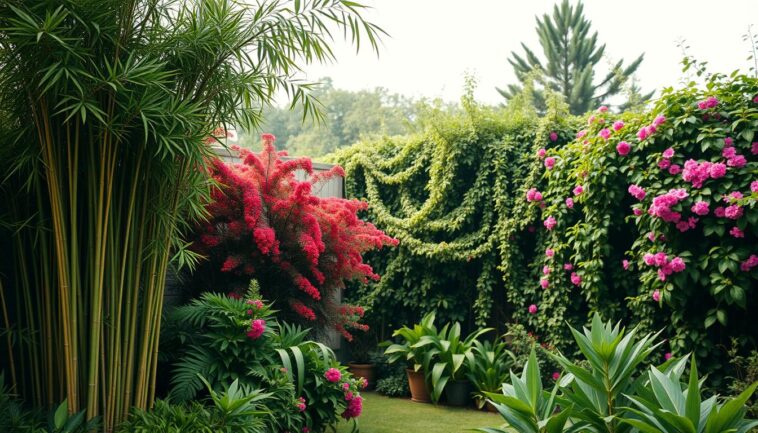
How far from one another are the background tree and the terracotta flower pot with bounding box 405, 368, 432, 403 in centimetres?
1336

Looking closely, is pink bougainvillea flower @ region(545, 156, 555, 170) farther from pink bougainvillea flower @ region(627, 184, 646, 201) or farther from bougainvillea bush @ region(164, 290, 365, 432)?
bougainvillea bush @ region(164, 290, 365, 432)

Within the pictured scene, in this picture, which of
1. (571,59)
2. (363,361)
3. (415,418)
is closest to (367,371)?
(363,361)

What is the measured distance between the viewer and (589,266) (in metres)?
4.81

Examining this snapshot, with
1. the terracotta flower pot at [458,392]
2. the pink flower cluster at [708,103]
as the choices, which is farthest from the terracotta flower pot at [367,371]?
the pink flower cluster at [708,103]

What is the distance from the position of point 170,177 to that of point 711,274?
3.31 m

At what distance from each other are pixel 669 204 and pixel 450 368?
231 cm

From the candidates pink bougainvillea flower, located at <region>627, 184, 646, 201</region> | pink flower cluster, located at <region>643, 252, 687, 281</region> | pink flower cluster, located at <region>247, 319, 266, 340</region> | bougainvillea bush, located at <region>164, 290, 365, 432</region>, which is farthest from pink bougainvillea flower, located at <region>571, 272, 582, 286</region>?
pink flower cluster, located at <region>247, 319, 266, 340</region>

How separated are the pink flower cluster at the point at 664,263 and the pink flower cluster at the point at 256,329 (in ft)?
8.37

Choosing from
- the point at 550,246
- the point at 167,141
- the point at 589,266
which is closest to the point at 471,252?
the point at 550,246

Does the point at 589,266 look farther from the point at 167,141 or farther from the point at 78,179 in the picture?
Result: the point at 78,179

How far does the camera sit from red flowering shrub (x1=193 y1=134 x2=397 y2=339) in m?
4.79

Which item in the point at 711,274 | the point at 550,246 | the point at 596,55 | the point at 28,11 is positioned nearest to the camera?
the point at 28,11

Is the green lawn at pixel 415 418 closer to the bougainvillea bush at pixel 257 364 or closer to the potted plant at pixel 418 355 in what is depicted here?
the potted plant at pixel 418 355

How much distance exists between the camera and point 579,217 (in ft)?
17.0
